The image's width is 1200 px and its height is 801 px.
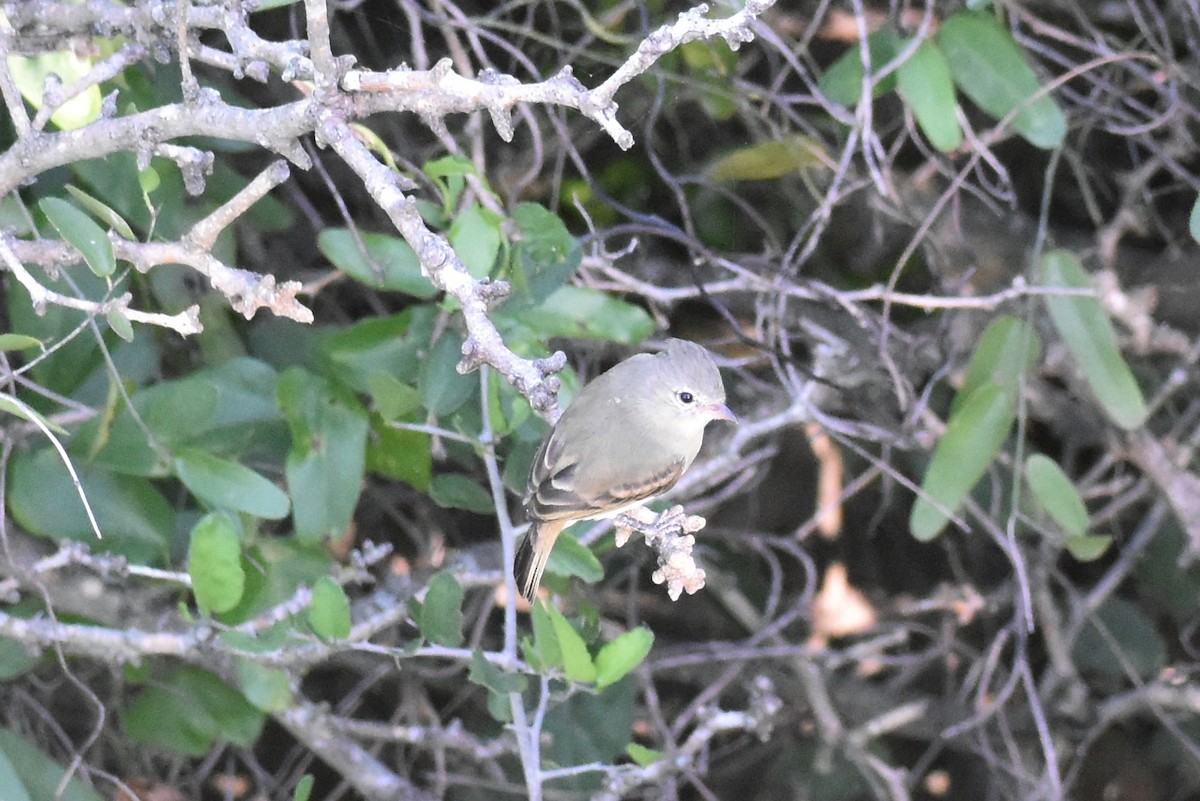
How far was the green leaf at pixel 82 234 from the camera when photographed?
1.84 metres

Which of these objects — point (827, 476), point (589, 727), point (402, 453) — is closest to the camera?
point (402, 453)

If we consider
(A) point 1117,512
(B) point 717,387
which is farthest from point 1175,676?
(B) point 717,387

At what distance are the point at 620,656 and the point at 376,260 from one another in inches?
35.2

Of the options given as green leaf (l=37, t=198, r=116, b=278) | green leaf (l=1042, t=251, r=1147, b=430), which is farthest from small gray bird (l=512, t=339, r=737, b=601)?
green leaf (l=37, t=198, r=116, b=278)

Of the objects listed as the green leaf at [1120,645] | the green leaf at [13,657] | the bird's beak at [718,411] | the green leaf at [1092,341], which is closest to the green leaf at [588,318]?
the bird's beak at [718,411]

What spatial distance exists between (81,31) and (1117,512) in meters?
2.53

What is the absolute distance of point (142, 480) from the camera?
2516 millimetres

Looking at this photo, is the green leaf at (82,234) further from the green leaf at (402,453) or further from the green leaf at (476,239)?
the green leaf at (402,453)

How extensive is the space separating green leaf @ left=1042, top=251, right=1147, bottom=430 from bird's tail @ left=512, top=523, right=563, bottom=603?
1.17 meters

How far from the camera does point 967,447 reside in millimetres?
2699

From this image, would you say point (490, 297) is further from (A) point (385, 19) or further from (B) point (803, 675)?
(B) point (803, 675)

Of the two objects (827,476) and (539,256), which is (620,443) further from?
(827,476)

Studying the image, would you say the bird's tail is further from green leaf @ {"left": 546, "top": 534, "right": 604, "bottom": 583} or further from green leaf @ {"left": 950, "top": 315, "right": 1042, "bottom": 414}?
green leaf @ {"left": 950, "top": 315, "right": 1042, "bottom": 414}

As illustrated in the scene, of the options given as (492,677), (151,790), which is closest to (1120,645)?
(492,677)
